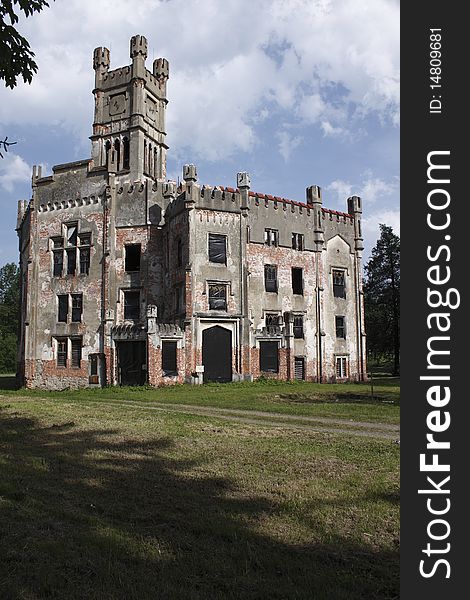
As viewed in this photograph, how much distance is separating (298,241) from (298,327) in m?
6.06

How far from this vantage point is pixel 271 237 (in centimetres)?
3397

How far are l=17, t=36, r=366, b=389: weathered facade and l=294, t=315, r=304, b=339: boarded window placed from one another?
74 millimetres

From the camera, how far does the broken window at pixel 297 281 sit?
35.0m

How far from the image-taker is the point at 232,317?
30.8 m

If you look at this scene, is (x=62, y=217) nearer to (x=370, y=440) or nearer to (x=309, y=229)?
(x=309, y=229)

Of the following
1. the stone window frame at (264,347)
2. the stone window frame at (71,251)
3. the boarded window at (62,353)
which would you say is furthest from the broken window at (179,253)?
the boarded window at (62,353)

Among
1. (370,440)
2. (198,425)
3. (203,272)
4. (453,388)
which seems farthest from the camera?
(203,272)

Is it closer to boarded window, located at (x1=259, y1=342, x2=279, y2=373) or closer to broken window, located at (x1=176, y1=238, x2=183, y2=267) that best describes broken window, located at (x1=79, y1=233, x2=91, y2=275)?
broken window, located at (x1=176, y1=238, x2=183, y2=267)

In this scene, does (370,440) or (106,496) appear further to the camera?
(370,440)

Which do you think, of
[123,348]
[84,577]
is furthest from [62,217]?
[84,577]

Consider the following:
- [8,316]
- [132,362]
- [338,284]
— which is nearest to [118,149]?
[132,362]

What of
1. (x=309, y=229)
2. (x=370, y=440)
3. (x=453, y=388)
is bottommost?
(x=370, y=440)

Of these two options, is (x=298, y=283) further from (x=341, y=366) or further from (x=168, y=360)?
(x=168, y=360)

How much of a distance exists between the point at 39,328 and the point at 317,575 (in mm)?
33233
